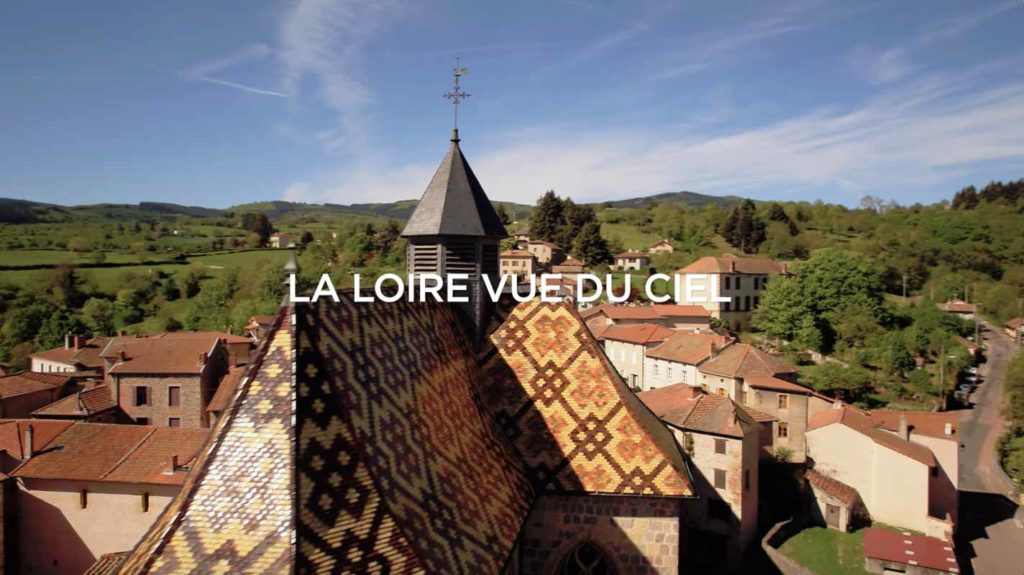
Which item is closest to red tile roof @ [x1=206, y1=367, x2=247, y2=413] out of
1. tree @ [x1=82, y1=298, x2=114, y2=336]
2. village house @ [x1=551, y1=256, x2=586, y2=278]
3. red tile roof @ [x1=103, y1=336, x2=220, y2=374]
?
red tile roof @ [x1=103, y1=336, x2=220, y2=374]

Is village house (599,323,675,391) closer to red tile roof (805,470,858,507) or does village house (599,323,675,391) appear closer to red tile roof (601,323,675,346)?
red tile roof (601,323,675,346)

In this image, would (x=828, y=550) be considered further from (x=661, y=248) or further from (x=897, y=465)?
(x=661, y=248)

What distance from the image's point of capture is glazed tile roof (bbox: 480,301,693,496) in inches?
388

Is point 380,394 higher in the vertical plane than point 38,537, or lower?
higher

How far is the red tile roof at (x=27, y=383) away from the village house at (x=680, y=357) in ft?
124

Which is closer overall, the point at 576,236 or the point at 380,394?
the point at 380,394

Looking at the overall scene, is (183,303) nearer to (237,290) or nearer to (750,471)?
(237,290)

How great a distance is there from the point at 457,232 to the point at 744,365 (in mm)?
27327

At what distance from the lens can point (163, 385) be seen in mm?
32500

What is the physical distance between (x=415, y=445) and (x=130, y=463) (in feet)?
60.8

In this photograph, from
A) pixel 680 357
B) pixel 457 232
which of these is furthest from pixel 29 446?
pixel 680 357

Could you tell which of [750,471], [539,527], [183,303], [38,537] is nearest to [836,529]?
[750,471]

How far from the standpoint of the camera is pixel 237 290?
75.7 m

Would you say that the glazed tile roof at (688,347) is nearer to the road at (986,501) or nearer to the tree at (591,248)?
the road at (986,501)
